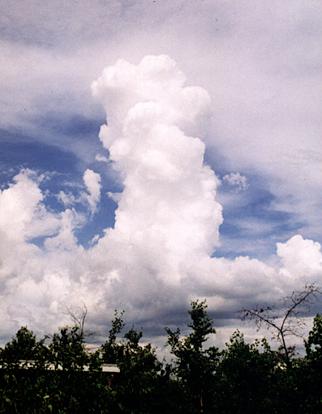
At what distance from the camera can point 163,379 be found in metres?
33.6

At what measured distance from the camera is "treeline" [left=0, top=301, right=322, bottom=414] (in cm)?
2298

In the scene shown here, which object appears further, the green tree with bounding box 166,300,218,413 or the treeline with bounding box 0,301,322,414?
the green tree with bounding box 166,300,218,413

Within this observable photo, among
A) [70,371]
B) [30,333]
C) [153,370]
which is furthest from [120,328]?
[70,371]

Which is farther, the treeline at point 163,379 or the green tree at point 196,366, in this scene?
the green tree at point 196,366

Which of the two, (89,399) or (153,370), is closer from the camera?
(89,399)

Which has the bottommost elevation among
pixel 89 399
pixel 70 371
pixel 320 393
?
pixel 320 393

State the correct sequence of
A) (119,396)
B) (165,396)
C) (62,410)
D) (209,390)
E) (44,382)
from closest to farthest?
(62,410), (44,382), (119,396), (165,396), (209,390)

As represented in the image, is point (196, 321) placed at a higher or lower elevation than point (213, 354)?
higher

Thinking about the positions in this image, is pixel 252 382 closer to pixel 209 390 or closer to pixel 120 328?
pixel 209 390

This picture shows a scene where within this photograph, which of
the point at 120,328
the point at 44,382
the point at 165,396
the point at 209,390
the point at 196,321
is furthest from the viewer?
the point at 120,328

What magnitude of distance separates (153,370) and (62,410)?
1306 centimetres

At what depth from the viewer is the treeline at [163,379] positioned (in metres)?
23.0

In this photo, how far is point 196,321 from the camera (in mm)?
46156

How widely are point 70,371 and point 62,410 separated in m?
3.27
